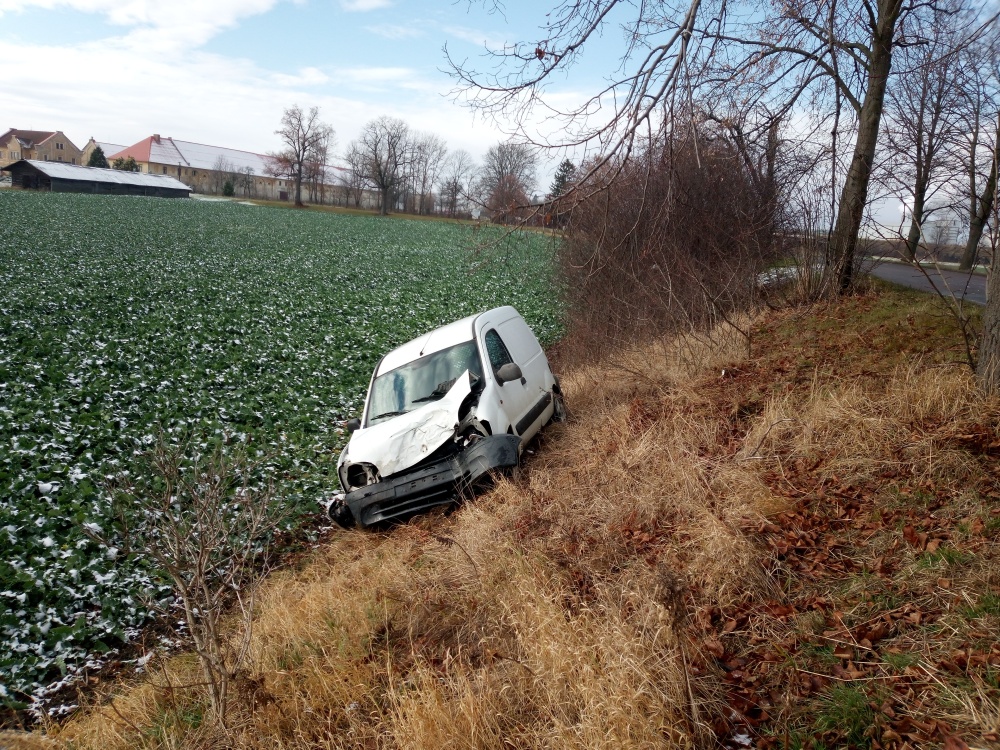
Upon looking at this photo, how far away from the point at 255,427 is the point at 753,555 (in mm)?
8208

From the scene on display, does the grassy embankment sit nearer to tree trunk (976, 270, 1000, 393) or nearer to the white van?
tree trunk (976, 270, 1000, 393)

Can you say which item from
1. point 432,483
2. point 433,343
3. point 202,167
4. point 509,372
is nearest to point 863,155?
point 509,372

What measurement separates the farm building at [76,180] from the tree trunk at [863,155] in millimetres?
73305

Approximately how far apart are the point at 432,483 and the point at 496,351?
2.33 meters

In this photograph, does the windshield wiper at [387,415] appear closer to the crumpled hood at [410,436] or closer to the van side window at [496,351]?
the crumpled hood at [410,436]

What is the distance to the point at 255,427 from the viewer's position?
1071 centimetres

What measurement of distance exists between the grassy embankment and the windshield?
1.47 metres

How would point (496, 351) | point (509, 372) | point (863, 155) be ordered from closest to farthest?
point (509, 372)
point (496, 351)
point (863, 155)

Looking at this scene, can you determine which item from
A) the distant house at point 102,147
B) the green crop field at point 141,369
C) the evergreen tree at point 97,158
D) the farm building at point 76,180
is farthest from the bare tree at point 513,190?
the distant house at point 102,147

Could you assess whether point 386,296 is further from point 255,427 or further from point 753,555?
point 753,555

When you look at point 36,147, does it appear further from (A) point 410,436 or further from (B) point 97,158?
(A) point 410,436

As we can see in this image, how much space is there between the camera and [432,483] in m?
6.91

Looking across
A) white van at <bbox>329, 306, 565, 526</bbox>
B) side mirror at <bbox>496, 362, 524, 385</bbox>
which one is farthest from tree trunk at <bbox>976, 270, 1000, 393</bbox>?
side mirror at <bbox>496, 362, 524, 385</bbox>

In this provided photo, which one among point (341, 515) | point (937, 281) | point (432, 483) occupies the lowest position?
point (341, 515)
